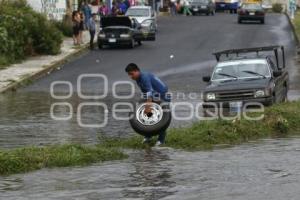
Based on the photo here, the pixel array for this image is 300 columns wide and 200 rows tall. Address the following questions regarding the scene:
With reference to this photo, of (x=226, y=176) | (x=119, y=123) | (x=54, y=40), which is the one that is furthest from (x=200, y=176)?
(x=54, y=40)

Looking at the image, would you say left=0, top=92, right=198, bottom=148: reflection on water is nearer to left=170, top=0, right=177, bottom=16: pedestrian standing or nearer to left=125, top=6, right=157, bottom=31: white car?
left=125, top=6, right=157, bottom=31: white car

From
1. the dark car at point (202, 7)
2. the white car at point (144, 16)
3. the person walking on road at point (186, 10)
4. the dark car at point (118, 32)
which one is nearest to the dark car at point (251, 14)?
the white car at point (144, 16)

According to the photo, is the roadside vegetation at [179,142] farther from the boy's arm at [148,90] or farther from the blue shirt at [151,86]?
the blue shirt at [151,86]

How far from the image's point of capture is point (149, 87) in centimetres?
1491

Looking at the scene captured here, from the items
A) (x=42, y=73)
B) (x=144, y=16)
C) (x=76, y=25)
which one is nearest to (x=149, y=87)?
(x=42, y=73)

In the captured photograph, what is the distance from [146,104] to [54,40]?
26.3 metres

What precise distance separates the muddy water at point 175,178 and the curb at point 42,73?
1559 cm

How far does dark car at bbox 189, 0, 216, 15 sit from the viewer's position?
78125mm

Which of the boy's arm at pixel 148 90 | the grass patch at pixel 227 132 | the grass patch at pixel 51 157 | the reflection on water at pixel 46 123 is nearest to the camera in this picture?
the grass patch at pixel 51 157

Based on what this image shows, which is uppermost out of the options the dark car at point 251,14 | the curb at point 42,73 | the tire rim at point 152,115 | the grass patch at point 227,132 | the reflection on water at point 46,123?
the tire rim at point 152,115

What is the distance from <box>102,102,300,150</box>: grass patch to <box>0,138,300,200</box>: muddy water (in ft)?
2.74

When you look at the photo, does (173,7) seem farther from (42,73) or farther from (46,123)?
(46,123)

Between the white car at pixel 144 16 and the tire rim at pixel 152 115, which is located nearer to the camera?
the tire rim at pixel 152 115

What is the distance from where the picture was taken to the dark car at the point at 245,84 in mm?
20969
